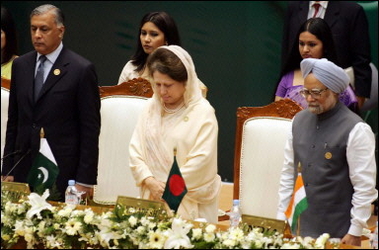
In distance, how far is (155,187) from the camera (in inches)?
184

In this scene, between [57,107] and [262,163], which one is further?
[262,163]

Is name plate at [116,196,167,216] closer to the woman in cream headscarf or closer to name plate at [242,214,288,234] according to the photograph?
name plate at [242,214,288,234]

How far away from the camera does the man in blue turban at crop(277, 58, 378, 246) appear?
4352mm

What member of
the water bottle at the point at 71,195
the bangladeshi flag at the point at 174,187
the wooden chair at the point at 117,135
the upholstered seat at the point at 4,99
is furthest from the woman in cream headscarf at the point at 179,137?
the upholstered seat at the point at 4,99

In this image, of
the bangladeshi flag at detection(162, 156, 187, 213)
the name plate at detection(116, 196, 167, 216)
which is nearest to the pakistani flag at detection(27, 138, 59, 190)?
the name plate at detection(116, 196, 167, 216)

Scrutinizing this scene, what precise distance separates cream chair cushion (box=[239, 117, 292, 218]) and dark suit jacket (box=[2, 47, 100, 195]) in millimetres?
804

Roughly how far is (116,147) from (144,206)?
1573mm

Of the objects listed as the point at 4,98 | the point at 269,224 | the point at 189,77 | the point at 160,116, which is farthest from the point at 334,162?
the point at 4,98

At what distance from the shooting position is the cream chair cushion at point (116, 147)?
18.3ft

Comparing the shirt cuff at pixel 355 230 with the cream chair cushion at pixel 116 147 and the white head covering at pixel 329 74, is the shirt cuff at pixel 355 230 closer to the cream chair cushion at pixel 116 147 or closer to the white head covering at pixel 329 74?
the white head covering at pixel 329 74

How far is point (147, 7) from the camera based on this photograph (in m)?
8.02

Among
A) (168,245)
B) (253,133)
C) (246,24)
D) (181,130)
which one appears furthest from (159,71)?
(246,24)

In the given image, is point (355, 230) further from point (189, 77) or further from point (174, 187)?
point (189, 77)

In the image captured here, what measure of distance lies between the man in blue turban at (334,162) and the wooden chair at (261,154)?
633 mm
